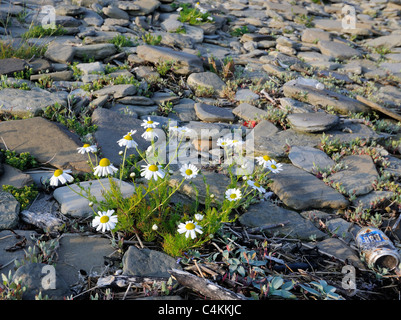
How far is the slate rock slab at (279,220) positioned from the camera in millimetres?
3986

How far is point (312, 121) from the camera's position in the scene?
19.3 feet

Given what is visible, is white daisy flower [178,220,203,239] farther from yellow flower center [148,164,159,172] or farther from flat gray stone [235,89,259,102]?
flat gray stone [235,89,259,102]

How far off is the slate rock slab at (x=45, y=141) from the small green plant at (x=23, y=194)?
0.55 metres

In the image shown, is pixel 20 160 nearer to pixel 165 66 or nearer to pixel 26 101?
pixel 26 101

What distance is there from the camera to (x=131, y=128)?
5.51m

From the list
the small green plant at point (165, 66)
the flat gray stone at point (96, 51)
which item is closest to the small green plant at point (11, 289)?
the small green plant at point (165, 66)

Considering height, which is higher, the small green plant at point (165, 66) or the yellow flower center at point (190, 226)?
the yellow flower center at point (190, 226)

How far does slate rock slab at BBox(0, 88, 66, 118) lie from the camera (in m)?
5.30

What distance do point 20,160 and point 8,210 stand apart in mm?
858

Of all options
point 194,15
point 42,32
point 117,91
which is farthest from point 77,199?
point 194,15

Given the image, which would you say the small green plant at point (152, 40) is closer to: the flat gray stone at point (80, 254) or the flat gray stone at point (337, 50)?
the flat gray stone at point (337, 50)

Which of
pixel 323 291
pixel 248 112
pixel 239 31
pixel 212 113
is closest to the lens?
pixel 323 291

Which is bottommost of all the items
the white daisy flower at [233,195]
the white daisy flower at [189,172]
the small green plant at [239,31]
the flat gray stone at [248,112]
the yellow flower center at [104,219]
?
the flat gray stone at [248,112]
